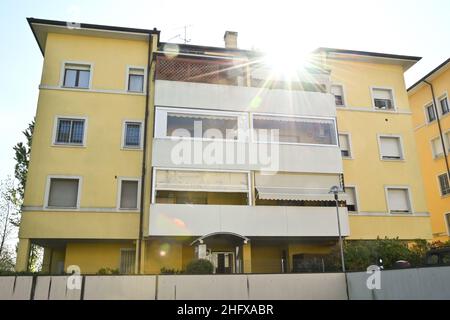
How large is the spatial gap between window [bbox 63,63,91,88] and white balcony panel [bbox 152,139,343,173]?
226 inches

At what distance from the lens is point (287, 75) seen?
24.0 metres

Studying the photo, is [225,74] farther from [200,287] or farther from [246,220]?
[200,287]

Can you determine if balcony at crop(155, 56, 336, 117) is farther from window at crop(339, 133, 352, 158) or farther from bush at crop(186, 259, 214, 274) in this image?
bush at crop(186, 259, 214, 274)

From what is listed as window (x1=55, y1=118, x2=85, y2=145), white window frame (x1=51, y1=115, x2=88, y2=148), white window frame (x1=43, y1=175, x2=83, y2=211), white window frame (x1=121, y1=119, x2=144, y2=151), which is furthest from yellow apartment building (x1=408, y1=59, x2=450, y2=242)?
white window frame (x1=43, y1=175, x2=83, y2=211)

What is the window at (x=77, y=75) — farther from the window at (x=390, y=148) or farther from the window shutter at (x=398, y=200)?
the window shutter at (x=398, y=200)

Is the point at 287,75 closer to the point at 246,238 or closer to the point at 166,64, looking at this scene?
the point at 166,64

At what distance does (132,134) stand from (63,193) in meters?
4.61

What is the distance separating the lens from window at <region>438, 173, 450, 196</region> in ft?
95.2

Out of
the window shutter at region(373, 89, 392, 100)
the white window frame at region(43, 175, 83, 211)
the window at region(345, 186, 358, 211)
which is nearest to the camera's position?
the white window frame at region(43, 175, 83, 211)

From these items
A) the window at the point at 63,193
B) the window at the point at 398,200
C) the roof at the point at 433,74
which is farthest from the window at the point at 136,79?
the roof at the point at 433,74

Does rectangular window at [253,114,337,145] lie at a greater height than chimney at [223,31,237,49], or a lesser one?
lesser

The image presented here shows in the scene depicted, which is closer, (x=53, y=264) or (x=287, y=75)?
(x=53, y=264)

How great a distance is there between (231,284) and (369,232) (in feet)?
36.7
